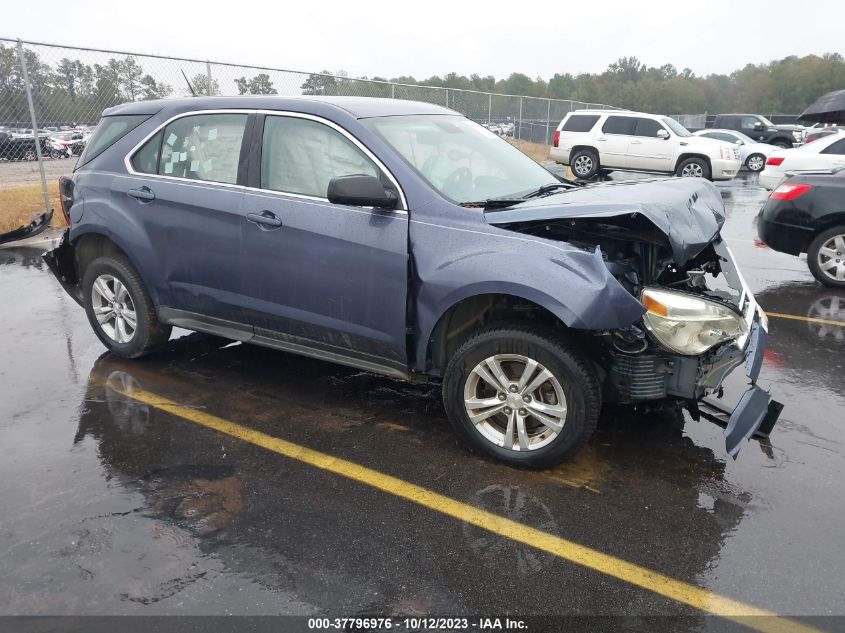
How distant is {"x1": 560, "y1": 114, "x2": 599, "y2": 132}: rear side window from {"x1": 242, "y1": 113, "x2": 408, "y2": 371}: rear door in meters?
17.1

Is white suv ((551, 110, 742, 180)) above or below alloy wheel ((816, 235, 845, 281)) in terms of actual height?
above

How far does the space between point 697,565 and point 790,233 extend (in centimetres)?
584

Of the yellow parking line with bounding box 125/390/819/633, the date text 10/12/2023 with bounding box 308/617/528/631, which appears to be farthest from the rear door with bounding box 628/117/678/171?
the date text 10/12/2023 with bounding box 308/617/528/631

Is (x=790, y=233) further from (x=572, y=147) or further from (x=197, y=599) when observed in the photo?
(x=572, y=147)

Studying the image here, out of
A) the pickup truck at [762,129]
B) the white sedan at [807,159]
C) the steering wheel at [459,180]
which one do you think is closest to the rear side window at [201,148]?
the steering wheel at [459,180]

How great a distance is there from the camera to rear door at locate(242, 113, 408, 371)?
3750mm

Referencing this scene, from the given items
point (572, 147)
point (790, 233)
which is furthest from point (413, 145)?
point (572, 147)

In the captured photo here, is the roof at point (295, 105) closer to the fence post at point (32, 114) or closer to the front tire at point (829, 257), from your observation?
the front tire at point (829, 257)

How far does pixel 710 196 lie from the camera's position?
452 centimetres

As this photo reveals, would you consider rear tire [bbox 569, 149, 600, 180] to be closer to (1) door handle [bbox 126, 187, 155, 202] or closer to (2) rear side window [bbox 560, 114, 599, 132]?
(2) rear side window [bbox 560, 114, 599, 132]

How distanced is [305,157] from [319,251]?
2.03 feet

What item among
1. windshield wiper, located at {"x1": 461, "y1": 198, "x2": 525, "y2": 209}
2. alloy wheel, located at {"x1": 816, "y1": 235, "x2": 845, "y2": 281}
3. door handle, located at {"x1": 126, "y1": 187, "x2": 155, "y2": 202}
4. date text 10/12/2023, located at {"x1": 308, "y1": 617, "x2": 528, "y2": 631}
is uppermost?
windshield wiper, located at {"x1": 461, "y1": 198, "x2": 525, "y2": 209}

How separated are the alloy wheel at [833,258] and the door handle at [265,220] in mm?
6138

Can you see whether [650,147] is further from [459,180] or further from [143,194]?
[143,194]
